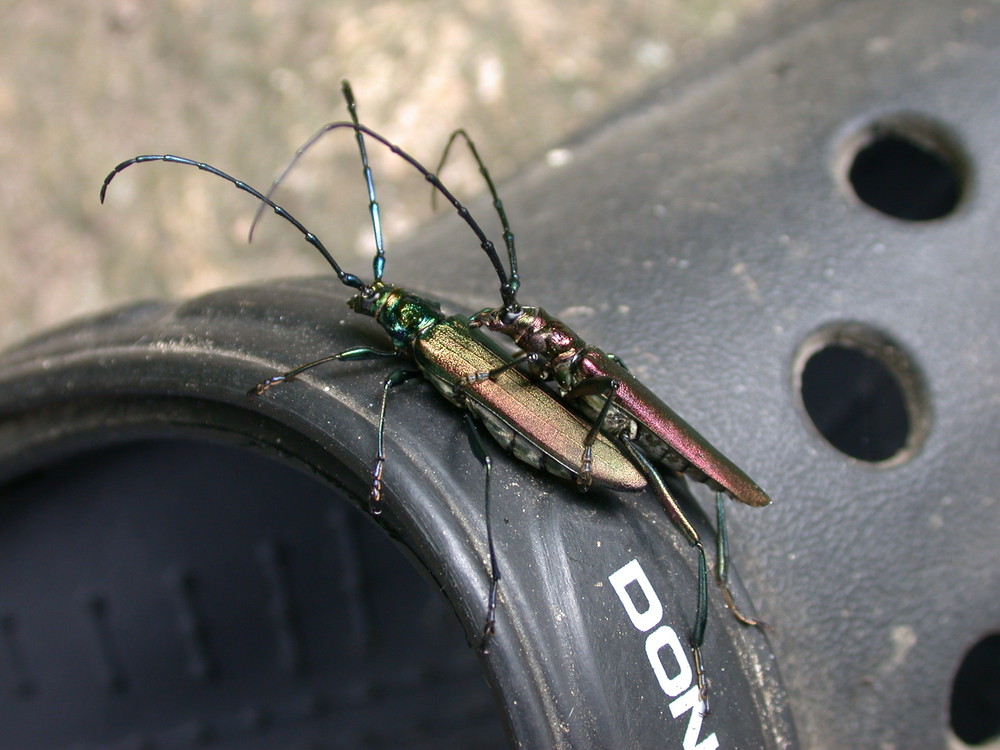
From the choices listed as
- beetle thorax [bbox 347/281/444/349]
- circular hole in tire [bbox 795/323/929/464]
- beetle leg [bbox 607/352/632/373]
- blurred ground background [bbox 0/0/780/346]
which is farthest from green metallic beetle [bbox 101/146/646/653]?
blurred ground background [bbox 0/0/780/346]

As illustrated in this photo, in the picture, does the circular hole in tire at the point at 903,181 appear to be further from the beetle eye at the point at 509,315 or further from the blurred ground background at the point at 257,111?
the blurred ground background at the point at 257,111

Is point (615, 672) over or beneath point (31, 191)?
beneath

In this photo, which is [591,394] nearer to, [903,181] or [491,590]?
[491,590]

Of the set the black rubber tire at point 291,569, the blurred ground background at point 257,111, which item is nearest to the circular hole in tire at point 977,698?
the black rubber tire at point 291,569

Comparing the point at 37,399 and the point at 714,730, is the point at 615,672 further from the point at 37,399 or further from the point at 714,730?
the point at 37,399

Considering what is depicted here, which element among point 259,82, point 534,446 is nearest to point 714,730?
point 534,446
